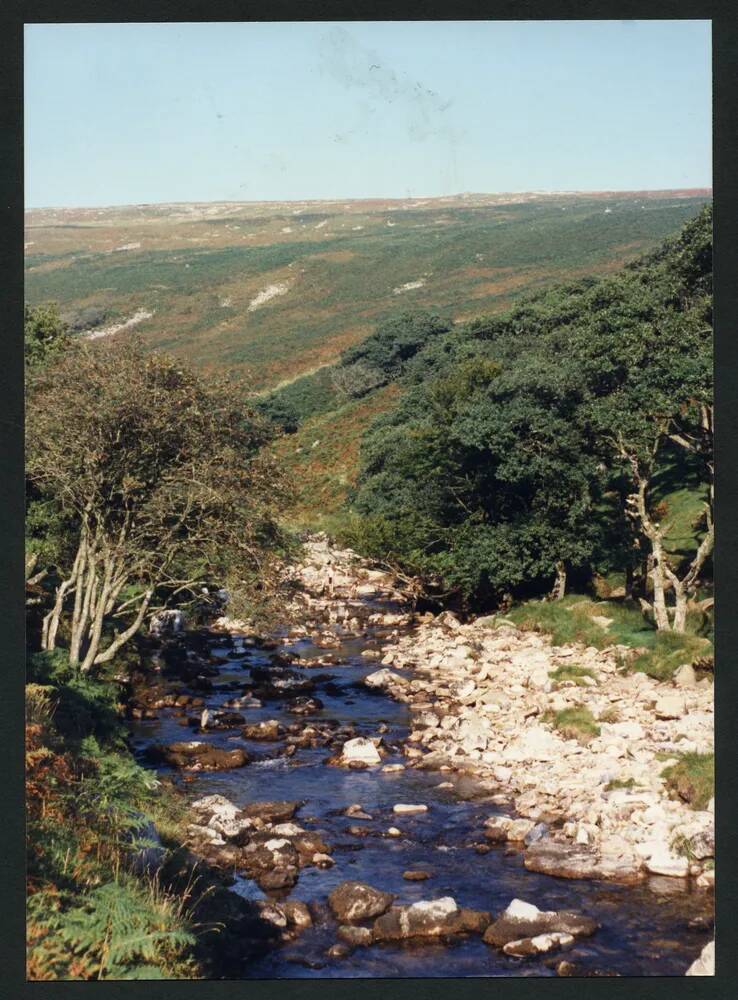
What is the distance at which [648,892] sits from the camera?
52.0 ft

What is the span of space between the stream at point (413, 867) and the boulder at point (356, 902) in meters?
0.27

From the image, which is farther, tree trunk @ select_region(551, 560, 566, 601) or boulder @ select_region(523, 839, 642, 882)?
tree trunk @ select_region(551, 560, 566, 601)

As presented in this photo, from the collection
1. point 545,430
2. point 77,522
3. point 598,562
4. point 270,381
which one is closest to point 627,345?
point 545,430

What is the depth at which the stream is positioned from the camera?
14047mm

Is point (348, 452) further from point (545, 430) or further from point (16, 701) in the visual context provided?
point (16, 701)

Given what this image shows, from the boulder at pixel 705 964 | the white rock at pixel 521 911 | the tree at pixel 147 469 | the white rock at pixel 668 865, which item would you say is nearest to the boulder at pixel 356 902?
the white rock at pixel 521 911

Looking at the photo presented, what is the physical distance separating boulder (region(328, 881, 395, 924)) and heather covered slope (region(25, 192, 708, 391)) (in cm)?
8042

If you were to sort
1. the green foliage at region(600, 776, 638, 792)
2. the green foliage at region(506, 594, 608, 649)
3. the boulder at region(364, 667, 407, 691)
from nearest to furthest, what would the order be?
the green foliage at region(600, 776, 638, 792)
the boulder at region(364, 667, 407, 691)
the green foliage at region(506, 594, 608, 649)

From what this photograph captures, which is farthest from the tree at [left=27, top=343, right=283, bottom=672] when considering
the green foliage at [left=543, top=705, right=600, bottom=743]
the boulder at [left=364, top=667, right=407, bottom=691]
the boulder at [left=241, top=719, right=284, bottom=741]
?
the green foliage at [left=543, top=705, right=600, bottom=743]

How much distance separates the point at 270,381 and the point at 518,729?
7423cm

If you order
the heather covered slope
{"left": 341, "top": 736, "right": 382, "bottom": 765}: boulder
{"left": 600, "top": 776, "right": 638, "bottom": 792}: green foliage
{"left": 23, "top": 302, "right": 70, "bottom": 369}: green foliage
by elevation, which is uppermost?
the heather covered slope

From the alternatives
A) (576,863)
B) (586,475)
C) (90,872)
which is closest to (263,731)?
(576,863)

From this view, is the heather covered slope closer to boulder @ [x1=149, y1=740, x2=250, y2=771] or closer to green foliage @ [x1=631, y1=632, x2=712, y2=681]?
green foliage @ [x1=631, y1=632, x2=712, y2=681]

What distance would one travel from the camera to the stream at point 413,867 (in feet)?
46.1
